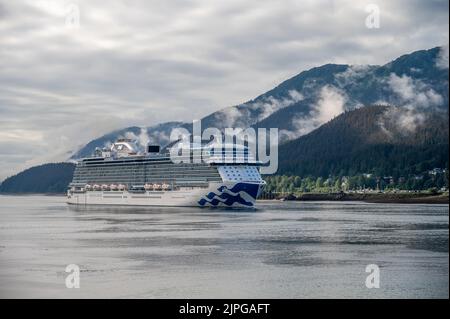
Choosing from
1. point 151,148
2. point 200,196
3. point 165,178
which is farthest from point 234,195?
point 151,148

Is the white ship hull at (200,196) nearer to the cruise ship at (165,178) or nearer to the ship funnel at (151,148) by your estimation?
the cruise ship at (165,178)

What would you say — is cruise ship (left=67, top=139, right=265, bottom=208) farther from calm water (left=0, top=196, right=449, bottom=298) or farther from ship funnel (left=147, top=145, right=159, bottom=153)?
calm water (left=0, top=196, right=449, bottom=298)

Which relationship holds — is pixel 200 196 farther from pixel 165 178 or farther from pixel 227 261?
pixel 227 261

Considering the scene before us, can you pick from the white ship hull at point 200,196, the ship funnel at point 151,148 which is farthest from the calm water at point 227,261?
the ship funnel at point 151,148

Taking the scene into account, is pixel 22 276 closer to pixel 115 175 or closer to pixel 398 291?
pixel 398 291

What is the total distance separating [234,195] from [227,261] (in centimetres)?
7774

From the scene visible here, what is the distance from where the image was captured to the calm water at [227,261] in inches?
1511

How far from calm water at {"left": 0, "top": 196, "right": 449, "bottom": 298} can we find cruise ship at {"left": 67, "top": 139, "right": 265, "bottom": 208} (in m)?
50.8

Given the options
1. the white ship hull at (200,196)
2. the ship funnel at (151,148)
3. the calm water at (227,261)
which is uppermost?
the ship funnel at (151,148)

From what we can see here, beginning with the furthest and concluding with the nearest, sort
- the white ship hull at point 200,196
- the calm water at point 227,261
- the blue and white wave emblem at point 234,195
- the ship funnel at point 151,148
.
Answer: the ship funnel at point 151,148
the white ship hull at point 200,196
the blue and white wave emblem at point 234,195
the calm water at point 227,261

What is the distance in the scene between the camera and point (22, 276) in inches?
1694
